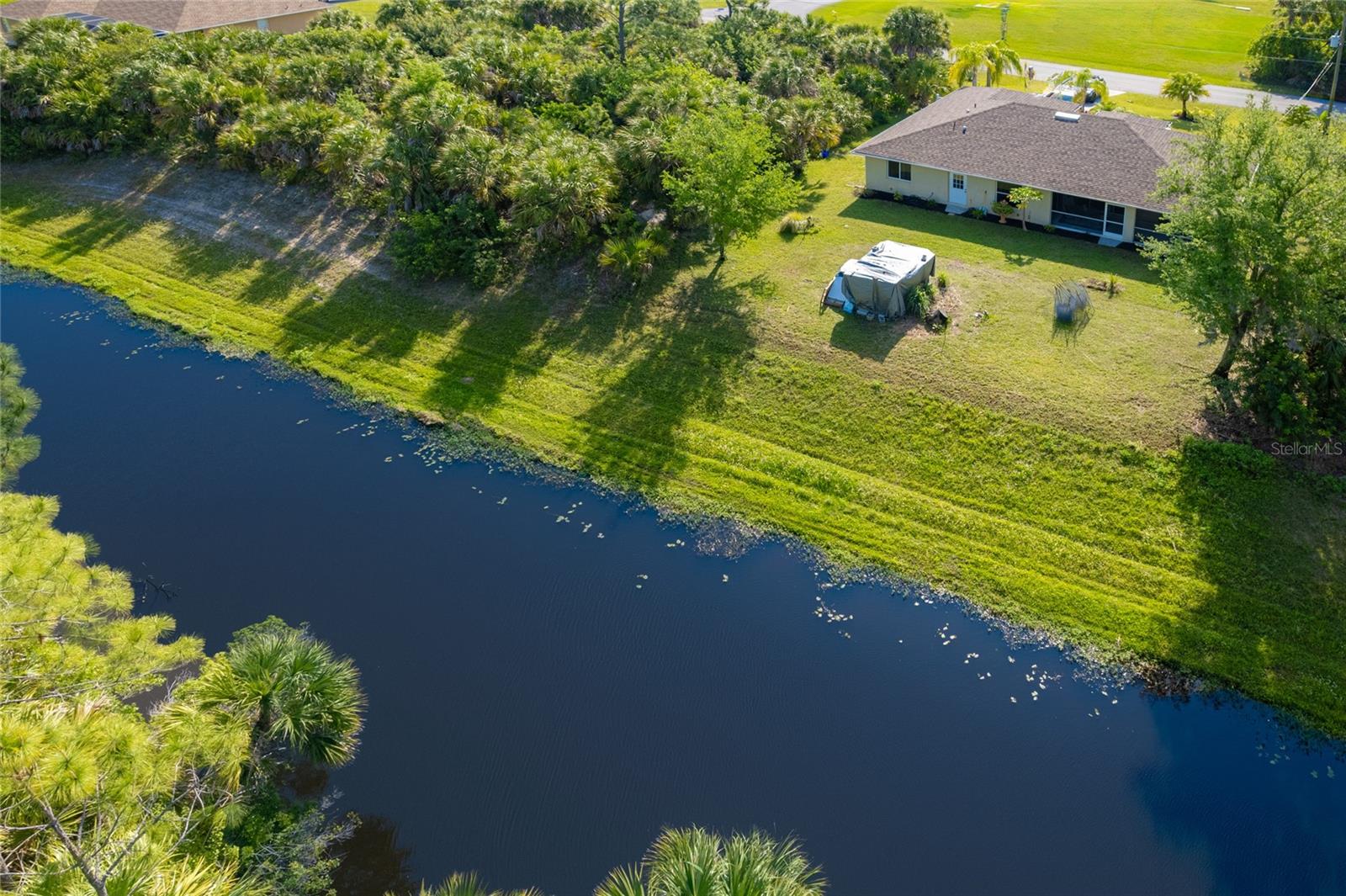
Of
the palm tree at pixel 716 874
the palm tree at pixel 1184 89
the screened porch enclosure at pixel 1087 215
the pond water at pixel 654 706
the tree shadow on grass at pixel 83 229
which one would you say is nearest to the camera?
the palm tree at pixel 716 874

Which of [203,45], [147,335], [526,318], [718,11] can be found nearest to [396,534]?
[526,318]

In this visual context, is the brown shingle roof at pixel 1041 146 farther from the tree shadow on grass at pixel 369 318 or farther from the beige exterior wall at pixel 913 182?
the tree shadow on grass at pixel 369 318

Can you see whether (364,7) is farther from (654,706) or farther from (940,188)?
(654,706)

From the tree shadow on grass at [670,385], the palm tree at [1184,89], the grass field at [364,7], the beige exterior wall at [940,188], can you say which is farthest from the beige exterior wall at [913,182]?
the grass field at [364,7]

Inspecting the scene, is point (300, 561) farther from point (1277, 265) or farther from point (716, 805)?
point (1277, 265)

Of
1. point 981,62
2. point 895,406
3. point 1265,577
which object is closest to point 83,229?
point 895,406

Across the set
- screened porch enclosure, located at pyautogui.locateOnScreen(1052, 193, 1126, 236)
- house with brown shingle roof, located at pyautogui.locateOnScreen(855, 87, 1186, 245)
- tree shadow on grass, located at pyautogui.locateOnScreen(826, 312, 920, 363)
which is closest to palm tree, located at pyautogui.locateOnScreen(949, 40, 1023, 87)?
house with brown shingle roof, located at pyautogui.locateOnScreen(855, 87, 1186, 245)
